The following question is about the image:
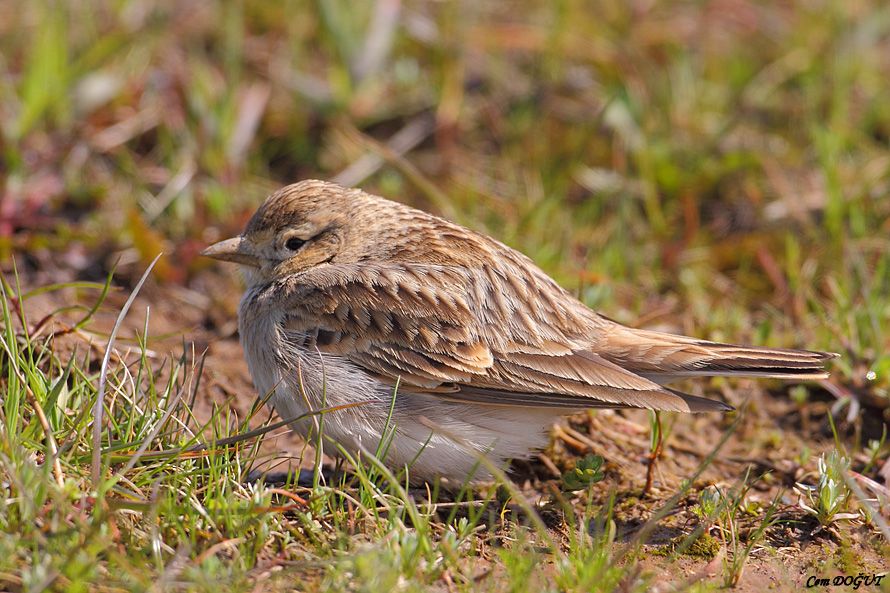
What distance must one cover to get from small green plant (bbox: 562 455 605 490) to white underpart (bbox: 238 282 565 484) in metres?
0.20

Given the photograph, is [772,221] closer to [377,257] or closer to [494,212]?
[494,212]

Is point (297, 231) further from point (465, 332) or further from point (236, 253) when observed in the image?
point (465, 332)

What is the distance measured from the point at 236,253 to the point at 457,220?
5.87ft

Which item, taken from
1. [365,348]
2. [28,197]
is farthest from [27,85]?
[365,348]

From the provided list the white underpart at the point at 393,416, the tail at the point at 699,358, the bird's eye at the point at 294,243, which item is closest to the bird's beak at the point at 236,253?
the bird's eye at the point at 294,243

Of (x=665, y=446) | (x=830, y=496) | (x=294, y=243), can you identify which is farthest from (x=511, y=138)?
(x=830, y=496)

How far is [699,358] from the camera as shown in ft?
16.1

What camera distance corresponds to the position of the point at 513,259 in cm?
549

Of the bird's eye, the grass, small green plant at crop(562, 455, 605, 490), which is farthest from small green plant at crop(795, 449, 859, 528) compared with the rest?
the bird's eye

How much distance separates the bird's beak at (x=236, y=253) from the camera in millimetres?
5707

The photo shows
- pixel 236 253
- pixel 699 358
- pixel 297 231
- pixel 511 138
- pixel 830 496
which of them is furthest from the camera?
pixel 511 138

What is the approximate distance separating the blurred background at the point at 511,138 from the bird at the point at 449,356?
110cm

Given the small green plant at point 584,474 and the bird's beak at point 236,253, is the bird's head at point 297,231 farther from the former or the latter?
the small green plant at point 584,474

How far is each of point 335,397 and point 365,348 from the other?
284mm
